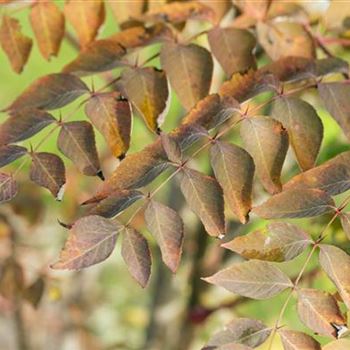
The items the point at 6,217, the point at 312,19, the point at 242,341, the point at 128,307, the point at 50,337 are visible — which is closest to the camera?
the point at 242,341

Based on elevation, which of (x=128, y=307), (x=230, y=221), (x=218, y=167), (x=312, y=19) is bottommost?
(x=128, y=307)

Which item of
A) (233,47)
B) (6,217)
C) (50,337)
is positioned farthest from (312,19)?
(50,337)

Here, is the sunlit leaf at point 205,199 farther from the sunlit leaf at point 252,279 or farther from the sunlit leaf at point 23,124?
the sunlit leaf at point 23,124

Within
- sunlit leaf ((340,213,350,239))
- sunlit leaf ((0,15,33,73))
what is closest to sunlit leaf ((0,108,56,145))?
sunlit leaf ((0,15,33,73))

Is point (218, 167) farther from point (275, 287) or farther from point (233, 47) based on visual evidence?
point (233, 47)

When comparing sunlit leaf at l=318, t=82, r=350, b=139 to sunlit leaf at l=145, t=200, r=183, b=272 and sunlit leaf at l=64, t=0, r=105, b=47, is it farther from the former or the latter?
sunlit leaf at l=64, t=0, r=105, b=47

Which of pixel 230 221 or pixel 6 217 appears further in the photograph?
pixel 6 217
